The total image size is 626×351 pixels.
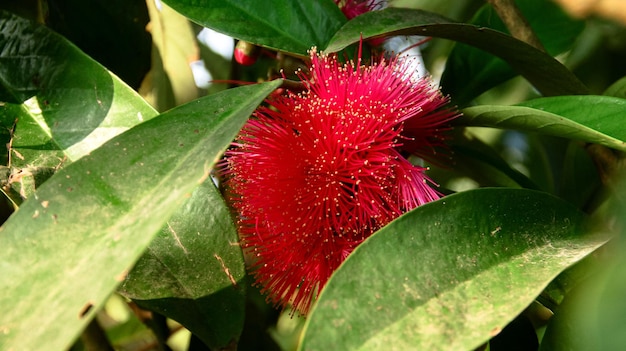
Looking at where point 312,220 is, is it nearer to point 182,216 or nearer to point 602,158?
point 182,216

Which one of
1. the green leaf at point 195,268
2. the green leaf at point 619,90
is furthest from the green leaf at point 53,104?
the green leaf at point 619,90

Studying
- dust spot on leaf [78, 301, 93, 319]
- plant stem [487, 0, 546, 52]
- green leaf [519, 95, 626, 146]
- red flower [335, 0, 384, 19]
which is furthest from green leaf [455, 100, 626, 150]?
dust spot on leaf [78, 301, 93, 319]

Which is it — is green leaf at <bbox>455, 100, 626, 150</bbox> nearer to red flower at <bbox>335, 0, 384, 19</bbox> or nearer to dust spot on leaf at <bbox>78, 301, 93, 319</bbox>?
red flower at <bbox>335, 0, 384, 19</bbox>

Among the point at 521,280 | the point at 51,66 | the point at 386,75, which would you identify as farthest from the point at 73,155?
the point at 521,280

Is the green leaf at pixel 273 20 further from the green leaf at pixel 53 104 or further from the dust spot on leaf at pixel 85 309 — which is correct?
the dust spot on leaf at pixel 85 309

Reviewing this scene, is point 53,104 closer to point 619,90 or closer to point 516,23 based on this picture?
point 516,23

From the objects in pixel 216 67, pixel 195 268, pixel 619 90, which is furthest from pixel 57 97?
pixel 619 90
